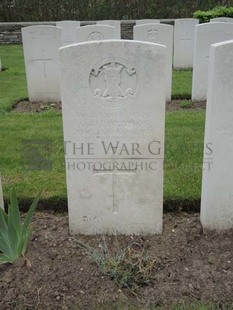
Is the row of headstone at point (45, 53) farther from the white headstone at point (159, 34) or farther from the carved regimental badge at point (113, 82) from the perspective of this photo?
the carved regimental badge at point (113, 82)

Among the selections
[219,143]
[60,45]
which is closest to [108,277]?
[219,143]

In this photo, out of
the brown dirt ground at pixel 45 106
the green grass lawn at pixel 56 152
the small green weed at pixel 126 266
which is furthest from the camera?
the brown dirt ground at pixel 45 106

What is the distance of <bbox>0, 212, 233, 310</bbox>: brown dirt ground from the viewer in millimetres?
2428

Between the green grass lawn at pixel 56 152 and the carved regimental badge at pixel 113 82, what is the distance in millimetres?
1164

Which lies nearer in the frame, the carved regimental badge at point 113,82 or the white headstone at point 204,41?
the carved regimental badge at point 113,82

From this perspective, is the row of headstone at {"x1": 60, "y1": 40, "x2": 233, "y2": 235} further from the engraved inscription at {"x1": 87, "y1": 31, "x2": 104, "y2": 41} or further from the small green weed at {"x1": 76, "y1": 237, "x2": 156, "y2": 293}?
the engraved inscription at {"x1": 87, "y1": 31, "x2": 104, "y2": 41}

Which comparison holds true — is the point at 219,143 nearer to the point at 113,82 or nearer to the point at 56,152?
the point at 113,82

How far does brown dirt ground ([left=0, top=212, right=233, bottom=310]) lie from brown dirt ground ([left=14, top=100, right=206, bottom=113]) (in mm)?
3668

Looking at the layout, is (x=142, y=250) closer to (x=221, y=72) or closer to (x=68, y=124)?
(x=68, y=124)

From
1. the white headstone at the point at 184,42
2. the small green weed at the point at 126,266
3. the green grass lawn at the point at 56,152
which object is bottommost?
the small green weed at the point at 126,266

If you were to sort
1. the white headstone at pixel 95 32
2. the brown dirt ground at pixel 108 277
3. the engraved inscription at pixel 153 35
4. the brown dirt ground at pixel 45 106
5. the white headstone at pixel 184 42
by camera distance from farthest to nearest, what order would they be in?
the white headstone at pixel 184 42 < the engraved inscription at pixel 153 35 < the white headstone at pixel 95 32 < the brown dirt ground at pixel 45 106 < the brown dirt ground at pixel 108 277

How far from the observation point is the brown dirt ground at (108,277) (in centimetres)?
243

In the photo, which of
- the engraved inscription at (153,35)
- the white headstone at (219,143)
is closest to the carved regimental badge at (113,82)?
the white headstone at (219,143)

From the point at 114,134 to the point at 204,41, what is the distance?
4.34m
